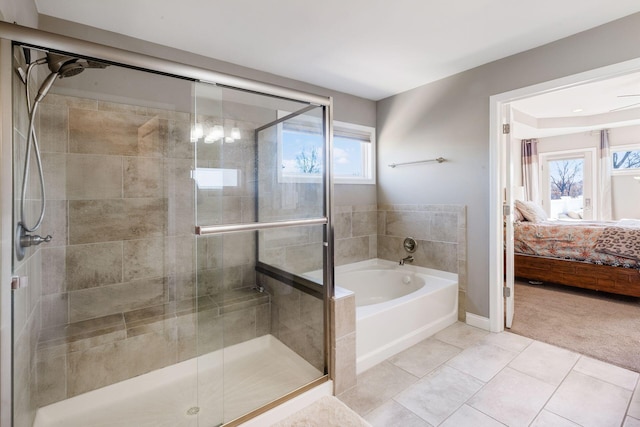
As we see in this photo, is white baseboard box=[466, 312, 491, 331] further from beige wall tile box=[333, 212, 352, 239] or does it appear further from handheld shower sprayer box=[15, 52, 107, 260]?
handheld shower sprayer box=[15, 52, 107, 260]

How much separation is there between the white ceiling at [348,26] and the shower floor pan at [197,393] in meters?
2.17

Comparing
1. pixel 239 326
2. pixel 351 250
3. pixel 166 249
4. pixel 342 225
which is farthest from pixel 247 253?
pixel 351 250

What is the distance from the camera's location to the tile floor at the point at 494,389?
169 centimetres

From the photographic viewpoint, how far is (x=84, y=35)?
81.7 inches

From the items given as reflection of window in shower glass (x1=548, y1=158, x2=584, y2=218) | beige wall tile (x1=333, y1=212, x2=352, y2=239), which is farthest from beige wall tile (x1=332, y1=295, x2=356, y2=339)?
reflection of window in shower glass (x1=548, y1=158, x2=584, y2=218)

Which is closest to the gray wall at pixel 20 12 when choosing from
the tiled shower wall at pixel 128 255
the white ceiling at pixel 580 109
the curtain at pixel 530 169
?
the tiled shower wall at pixel 128 255

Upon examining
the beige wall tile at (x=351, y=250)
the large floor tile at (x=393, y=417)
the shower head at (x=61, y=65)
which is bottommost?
the large floor tile at (x=393, y=417)

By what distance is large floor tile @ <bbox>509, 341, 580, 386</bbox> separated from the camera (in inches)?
81.2

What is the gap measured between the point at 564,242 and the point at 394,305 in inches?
121

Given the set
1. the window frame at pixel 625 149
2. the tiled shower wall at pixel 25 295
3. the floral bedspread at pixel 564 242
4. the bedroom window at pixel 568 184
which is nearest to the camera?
the tiled shower wall at pixel 25 295

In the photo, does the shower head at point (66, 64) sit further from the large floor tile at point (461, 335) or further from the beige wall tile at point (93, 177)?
the large floor tile at point (461, 335)

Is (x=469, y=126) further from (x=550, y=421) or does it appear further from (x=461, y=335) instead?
(x=550, y=421)

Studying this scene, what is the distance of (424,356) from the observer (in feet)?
7.72

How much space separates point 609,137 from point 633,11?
5.17 meters
